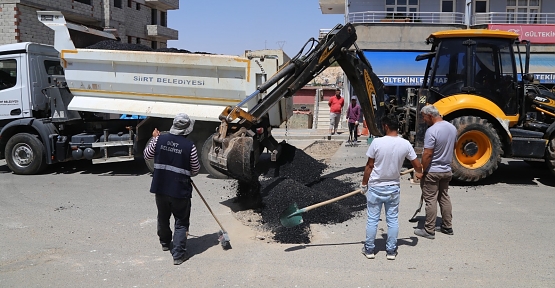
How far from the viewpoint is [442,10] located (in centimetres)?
2528

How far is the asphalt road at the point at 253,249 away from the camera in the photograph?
4531 mm

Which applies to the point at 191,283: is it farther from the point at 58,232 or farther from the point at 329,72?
the point at 329,72

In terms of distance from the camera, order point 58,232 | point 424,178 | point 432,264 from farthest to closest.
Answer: point 58,232 → point 424,178 → point 432,264

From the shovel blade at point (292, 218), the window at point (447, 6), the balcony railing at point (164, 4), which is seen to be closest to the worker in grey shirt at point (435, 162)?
the shovel blade at point (292, 218)

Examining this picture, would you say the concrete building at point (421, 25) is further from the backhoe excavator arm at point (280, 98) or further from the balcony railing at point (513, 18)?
the backhoe excavator arm at point (280, 98)

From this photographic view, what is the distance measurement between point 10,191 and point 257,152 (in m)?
4.60

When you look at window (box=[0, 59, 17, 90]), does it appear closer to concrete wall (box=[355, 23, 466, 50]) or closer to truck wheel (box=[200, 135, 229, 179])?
truck wheel (box=[200, 135, 229, 179])

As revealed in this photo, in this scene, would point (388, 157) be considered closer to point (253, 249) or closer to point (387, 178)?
point (387, 178)

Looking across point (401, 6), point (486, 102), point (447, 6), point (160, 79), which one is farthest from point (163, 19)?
point (486, 102)

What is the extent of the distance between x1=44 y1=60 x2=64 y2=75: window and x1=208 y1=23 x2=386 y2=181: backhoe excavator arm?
5.04 metres

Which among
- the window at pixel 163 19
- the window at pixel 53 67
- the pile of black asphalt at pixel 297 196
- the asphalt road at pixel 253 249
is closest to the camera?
the asphalt road at pixel 253 249

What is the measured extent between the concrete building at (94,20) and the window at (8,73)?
1.38 meters

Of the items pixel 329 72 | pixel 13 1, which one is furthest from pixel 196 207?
pixel 329 72

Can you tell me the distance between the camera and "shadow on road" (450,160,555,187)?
8844 mm
